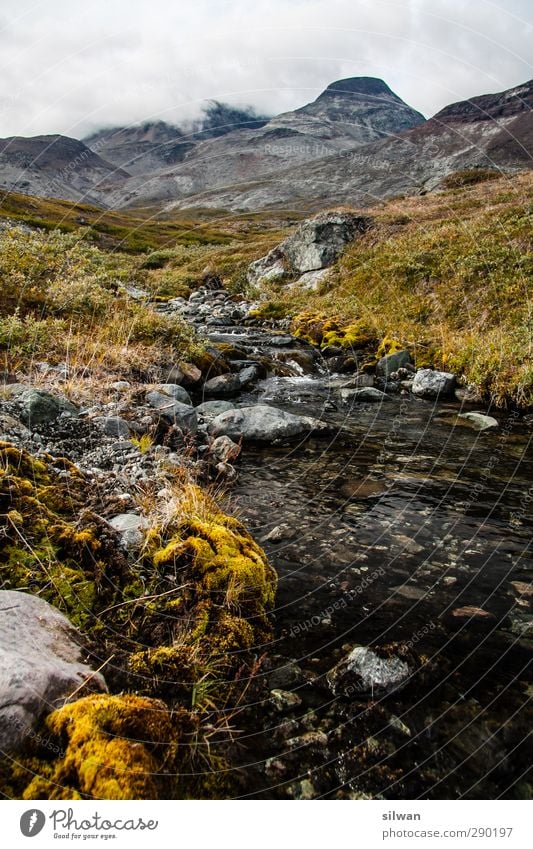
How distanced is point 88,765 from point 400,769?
2043mm

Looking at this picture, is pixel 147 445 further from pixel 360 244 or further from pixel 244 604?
pixel 360 244

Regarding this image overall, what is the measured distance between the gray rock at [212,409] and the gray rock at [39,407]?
333cm

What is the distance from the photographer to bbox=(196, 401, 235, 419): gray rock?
1012cm

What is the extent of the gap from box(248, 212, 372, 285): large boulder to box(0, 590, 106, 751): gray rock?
32.9 meters

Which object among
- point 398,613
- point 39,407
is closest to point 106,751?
point 398,613

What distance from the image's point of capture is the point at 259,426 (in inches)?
384

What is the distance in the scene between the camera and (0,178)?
189875 mm

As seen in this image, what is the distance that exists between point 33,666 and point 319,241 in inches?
1386

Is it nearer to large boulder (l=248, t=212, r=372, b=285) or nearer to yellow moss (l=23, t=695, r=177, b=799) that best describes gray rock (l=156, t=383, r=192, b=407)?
yellow moss (l=23, t=695, r=177, b=799)

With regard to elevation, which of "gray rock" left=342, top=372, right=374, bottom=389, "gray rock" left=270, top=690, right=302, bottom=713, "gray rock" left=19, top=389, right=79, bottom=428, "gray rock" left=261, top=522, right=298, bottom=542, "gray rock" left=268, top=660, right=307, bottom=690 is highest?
"gray rock" left=19, top=389, right=79, bottom=428

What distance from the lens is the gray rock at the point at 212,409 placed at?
1012 centimetres

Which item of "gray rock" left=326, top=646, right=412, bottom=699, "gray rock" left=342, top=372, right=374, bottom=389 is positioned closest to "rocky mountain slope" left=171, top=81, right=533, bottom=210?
"gray rock" left=342, top=372, right=374, bottom=389

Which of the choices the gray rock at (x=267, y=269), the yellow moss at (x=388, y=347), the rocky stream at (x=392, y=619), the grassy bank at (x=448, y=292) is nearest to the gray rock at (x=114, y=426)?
the rocky stream at (x=392, y=619)

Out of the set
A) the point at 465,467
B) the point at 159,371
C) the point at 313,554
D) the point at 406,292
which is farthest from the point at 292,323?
the point at 313,554
